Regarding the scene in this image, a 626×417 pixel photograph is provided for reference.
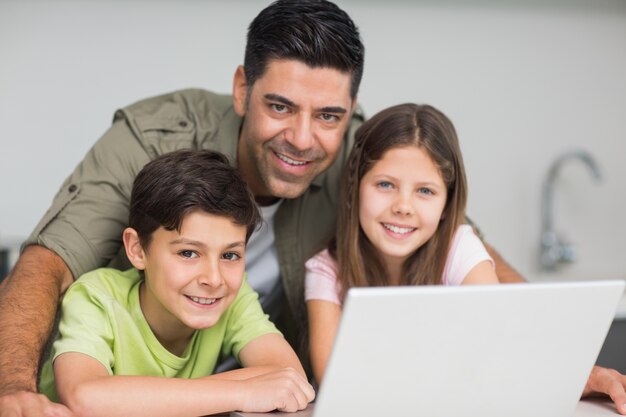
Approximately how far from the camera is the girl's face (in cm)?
180

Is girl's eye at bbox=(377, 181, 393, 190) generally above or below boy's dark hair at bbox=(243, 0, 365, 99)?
below

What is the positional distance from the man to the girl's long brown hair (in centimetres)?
8

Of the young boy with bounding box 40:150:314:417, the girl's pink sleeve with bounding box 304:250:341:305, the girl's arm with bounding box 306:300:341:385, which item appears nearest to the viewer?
the young boy with bounding box 40:150:314:417

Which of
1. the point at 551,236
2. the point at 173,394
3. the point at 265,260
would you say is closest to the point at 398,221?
the point at 265,260

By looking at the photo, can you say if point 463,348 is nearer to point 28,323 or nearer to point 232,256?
point 232,256

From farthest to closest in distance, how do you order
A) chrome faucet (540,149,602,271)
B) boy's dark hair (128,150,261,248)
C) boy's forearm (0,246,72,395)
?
chrome faucet (540,149,602,271)
boy's dark hair (128,150,261,248)
boy's forearm (0,246,72,395)

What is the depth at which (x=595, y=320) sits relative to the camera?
1.21m

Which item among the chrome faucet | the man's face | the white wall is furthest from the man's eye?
the chrome faucet

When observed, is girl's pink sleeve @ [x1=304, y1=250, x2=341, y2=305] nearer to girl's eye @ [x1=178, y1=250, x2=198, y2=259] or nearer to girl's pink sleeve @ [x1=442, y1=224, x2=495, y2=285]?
girl's pink sleeve @ [x1=442, y1=224, x2=495, y2=285]

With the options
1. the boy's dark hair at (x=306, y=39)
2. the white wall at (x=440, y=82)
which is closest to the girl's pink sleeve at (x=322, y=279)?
the boy's dark hair at (x=306, y=39)

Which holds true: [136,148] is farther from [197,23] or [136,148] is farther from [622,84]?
[622,84]

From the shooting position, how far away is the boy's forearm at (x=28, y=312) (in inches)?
51.5

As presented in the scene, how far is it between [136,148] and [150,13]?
3.77ft

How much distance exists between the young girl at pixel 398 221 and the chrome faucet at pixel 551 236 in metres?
1.54
